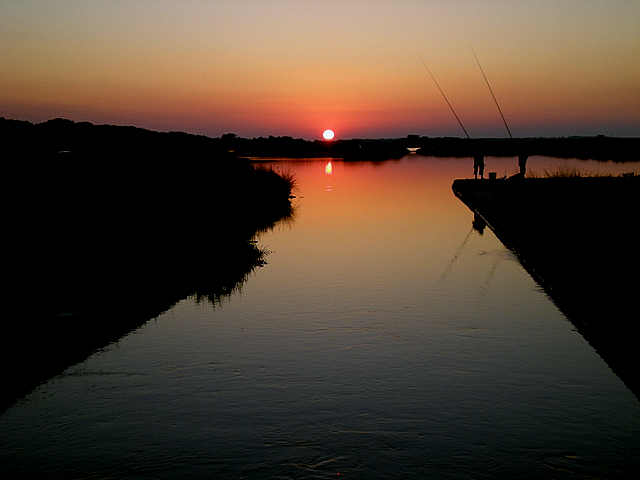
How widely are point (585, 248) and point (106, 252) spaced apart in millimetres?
10910

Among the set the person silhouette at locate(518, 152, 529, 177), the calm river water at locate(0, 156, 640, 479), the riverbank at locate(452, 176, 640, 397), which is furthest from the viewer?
the person silhouette at locate(518, 152, 529, 177)

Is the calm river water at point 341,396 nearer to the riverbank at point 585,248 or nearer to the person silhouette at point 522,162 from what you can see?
the riverbank at point 585,248

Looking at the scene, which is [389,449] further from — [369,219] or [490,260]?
[369,219]

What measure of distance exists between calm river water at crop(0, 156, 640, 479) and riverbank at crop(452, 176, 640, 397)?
1.34 feet

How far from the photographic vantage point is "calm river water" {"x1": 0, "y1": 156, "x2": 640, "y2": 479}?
19.5 feet

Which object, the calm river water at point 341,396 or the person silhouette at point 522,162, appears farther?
the person silhouette at point 522,162

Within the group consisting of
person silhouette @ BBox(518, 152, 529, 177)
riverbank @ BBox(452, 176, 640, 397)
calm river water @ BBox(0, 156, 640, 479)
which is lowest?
calm river water @ BBox(0, 156, 640, 479)

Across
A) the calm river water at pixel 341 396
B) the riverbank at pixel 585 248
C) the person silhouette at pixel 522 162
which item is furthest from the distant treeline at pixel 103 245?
the person silhouette at pixel 522 162

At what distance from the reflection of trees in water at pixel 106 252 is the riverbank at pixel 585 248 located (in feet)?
21.7

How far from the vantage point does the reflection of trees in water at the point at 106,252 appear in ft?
31.8

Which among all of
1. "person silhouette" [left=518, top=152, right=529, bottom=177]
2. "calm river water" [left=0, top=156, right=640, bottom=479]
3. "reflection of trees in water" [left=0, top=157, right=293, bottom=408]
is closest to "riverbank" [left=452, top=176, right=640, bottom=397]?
"calm river water" [left=0, top=156, right=640, bottom=479]

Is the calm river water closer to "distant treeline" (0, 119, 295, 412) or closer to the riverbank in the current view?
the riverbank

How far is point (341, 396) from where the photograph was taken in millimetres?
7605

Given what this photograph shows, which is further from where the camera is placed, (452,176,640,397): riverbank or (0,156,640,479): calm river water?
(452,176,640,397): riverbank
